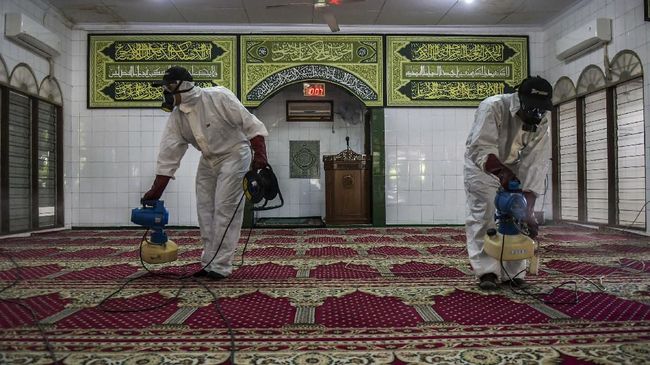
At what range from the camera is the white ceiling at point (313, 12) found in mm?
6180

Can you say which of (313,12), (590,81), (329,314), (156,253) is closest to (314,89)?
(313,12)

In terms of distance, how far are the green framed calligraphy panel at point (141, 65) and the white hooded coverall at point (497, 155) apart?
5076 mm

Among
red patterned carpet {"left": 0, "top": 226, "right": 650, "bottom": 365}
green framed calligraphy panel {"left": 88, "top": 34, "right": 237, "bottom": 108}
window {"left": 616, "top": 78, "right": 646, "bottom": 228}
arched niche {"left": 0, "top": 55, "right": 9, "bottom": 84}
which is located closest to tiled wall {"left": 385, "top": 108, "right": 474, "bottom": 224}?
window {"left": 616, "top": 78, "right": 646, "bottom": 228}

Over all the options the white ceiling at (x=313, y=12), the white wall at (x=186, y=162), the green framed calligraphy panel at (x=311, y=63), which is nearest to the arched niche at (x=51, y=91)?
the white wall at (x=186, y=162)

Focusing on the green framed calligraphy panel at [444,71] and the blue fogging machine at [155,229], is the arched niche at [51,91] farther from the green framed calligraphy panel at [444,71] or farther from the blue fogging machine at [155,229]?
the green framed calligraphy panel at [444,71]

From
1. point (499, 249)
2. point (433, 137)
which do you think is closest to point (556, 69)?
point (433, 137)

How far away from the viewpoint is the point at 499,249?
7.18 ft

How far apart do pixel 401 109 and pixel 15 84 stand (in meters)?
5.14

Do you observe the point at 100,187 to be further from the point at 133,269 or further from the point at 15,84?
the point at 133,269

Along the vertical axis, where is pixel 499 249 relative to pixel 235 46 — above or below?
below

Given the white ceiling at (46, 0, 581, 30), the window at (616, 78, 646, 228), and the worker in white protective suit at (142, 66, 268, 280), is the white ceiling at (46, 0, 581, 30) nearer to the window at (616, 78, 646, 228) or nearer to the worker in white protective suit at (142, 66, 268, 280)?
the window at (616, 78, 646, 228)

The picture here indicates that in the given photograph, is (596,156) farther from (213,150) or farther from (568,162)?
(213,150)

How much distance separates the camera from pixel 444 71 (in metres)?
7.05

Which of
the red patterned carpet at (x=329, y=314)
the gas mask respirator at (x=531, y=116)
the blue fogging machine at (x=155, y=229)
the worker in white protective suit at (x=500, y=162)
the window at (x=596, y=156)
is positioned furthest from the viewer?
the window at (x=596, y=156)
